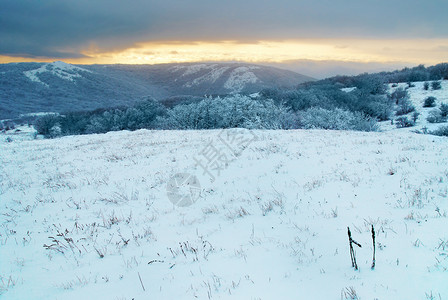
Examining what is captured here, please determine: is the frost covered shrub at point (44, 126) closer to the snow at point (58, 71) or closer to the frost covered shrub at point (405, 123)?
the frost covered shrub at point (405, 123)

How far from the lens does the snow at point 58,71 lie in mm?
144075

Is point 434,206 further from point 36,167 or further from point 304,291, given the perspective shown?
point 36,167

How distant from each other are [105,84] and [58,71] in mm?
35466

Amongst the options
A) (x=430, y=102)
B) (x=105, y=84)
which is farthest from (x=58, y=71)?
(x=430, y=102)

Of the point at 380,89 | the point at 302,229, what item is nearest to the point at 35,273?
the point at 302,229

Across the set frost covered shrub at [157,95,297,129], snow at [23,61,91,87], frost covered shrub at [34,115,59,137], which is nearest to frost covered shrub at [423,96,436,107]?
frost covered shrub at [157,95,297,129]

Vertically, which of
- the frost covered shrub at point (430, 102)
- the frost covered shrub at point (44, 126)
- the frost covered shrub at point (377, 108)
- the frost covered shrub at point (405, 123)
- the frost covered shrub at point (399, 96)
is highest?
the frost covered shrub at point (399, 96)

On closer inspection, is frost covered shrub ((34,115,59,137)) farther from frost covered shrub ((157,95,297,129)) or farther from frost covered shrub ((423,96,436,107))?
frost covered shrub ((423,96,436,107))

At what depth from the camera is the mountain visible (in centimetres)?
11706

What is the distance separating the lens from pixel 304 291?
2900 millimetres

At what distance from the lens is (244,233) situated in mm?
4613

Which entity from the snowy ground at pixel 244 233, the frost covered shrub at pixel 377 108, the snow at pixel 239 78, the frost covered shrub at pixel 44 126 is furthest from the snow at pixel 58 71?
the snowy ground at pixel 244 233

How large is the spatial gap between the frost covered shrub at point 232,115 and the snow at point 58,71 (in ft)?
419

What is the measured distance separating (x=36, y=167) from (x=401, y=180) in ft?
51.6
